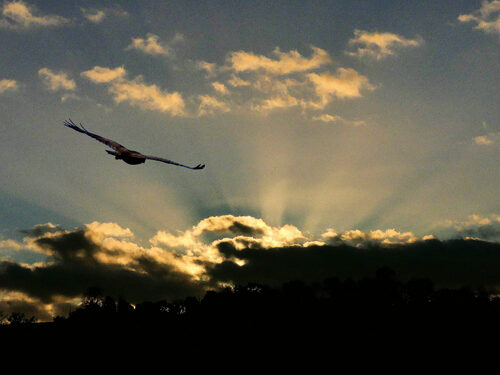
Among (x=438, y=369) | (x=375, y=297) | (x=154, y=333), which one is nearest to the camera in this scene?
(x=438, y=369)

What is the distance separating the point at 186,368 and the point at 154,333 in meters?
14.5

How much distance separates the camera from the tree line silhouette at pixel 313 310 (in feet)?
251

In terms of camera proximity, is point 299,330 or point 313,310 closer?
point 299,330

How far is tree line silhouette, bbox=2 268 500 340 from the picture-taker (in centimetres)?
7662

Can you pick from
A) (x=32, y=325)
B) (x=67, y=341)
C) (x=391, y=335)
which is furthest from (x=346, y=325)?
(x=32, y=325)

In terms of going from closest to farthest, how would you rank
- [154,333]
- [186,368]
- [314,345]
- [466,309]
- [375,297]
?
[186,368] → [314,345] → [154,333] → [466,309] → [375,297]

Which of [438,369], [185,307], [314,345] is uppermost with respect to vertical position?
[185,307]

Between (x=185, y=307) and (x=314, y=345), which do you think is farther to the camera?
(x=185, y=307)

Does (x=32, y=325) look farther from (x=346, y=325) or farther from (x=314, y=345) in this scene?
(x=346, y=325)

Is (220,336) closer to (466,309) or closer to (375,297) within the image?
(466,309)

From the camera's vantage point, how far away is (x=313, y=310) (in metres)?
96.9

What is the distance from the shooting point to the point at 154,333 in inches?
2906

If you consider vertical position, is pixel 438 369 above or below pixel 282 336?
below

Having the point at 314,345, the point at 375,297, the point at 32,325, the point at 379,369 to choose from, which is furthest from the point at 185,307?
the point at 379,369
